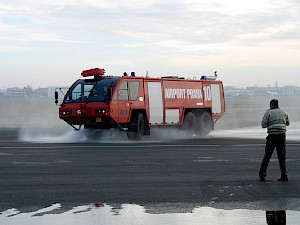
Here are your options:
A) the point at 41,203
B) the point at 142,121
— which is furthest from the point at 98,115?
the point at 41,203

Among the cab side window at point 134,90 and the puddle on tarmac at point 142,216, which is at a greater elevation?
the cab side window at point 134,90

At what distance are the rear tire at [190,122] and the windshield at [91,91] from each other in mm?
4801

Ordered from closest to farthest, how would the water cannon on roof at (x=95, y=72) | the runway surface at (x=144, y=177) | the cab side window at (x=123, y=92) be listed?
the runway surface at (x=144, y=177)
the cab side window at (x=123, y=92)
the water cannon on roof at (x=95, y=72)

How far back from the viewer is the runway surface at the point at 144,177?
11.6 metres

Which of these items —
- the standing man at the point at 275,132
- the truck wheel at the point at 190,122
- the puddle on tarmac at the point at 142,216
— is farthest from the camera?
the truck wheel at the point at 190,122

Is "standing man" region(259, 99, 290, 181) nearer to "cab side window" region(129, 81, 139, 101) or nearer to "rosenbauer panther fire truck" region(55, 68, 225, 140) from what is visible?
"rosenbauer panther fire truck" region(55, 68, 225, 140)

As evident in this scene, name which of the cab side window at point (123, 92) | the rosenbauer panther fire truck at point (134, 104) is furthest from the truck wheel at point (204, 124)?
the cab side window at point (123, 92)

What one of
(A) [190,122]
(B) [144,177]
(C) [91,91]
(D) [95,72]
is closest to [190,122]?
(A) [190,122]

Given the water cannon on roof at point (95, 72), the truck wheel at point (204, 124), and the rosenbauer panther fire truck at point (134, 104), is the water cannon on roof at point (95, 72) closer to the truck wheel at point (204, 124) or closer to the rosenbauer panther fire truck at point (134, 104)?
the rosenbauer panther fire truck at point (134, 104)

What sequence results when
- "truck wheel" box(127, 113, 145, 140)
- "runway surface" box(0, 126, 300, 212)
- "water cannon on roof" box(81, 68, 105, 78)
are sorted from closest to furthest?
"runway surface" box(0, 126, 300, 212), "truck wheel" box(127, 113, 145, 140), "water cannon on roof" box(81, 68, 105, 78)

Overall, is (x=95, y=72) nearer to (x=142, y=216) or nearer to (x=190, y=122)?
(x=190, y=122)

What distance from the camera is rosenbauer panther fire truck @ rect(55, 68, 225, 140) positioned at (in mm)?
26797

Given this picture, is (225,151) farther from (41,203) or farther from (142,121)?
(41,203)

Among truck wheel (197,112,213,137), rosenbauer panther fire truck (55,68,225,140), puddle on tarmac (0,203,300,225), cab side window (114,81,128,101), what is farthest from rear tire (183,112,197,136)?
puddle on tarmac (0,203,300,225)
